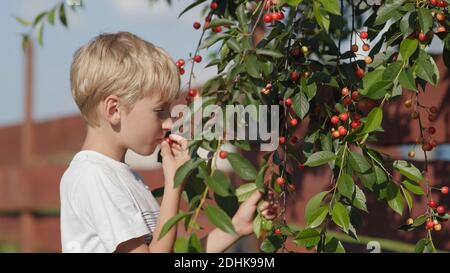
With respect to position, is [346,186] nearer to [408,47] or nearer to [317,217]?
[317,217]

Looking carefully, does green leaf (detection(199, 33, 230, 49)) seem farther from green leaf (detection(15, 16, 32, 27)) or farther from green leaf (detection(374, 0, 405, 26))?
green leaf (detection(15, 16, 32, 27))

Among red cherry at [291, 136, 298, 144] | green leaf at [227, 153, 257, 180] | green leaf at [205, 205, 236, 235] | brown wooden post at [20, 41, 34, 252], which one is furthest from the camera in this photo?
brown wooden post at [20, 41, 34, 252]

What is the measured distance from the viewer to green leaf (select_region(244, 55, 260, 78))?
4.45 feet

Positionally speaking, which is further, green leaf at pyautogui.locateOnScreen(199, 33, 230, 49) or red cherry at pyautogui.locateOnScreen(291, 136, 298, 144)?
red cherry at pyautogui.locateOnScreen(291, 136, 298, 144)

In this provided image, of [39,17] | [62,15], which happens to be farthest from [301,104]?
[39,17]

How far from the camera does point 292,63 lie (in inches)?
59.4

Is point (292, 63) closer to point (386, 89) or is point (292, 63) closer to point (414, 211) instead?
point (386, 89)

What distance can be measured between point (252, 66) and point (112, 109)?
1.26ft

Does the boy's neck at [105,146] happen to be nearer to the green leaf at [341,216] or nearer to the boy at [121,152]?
the boy at [121,152]

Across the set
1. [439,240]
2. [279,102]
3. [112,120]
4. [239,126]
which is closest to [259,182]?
[239,126]

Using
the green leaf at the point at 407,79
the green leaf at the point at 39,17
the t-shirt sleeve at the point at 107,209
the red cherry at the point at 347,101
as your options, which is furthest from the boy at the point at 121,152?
the green leaf at the point at 39,17

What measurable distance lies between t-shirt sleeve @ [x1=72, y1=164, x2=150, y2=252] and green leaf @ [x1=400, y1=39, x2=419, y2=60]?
1.97ft

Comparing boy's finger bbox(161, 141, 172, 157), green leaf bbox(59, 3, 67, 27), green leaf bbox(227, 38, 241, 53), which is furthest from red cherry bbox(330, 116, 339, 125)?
green leaf bbox(59, 3, 67, 27)
